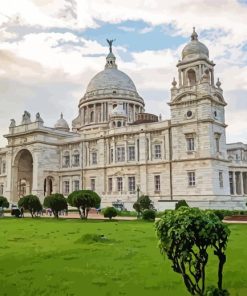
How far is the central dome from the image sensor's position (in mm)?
75300

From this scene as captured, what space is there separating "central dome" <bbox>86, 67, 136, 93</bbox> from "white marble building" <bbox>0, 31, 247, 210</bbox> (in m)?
8.46

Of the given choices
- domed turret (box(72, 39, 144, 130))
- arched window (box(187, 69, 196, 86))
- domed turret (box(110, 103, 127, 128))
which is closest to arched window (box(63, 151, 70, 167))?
domed turret (box(110, 103, 127, 128))

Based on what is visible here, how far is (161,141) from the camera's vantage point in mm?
49562

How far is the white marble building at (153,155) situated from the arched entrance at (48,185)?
161 millimetres

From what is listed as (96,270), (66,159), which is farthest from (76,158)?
(96,270)

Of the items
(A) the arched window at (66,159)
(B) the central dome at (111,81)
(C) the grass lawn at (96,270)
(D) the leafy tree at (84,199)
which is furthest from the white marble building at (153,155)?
(C) the grass lawn at (96,270)

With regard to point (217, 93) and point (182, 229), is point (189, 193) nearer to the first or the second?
point (217, 93)

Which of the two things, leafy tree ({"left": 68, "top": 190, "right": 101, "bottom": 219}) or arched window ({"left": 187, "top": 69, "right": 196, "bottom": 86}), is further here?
arched window ({"left": 187, "top": 69, "right": 196, "bottom": 86})

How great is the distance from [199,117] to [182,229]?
3994 centimetres

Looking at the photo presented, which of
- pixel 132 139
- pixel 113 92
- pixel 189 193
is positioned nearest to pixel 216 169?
pixel 189 193

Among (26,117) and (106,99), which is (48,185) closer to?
(26,117)

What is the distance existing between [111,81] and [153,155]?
30.3m

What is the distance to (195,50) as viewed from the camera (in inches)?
1950

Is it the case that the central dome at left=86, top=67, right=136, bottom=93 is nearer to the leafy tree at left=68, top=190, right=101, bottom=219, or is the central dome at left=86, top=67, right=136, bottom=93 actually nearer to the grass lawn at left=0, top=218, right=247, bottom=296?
the leafy tree at left=68, top=190, right=101, bottom=219
